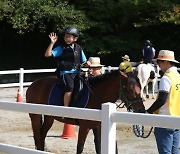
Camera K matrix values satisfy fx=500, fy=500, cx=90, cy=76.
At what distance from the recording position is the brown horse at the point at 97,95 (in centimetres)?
796

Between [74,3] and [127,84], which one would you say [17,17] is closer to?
[74,3]

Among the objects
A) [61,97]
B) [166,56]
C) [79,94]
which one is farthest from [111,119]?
[61,97]

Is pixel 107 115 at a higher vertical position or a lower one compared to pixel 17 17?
lower

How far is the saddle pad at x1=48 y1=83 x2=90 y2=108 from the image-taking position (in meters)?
8.44

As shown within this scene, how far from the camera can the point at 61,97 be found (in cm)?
866

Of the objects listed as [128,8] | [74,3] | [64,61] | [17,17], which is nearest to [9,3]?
[17,17]

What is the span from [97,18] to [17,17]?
15.3 feet

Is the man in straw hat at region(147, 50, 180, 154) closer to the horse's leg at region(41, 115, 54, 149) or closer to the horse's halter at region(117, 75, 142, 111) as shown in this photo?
the horse's halter at region(117, 75, 142, 111)

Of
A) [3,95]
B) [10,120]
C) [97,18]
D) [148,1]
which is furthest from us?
[97,18]

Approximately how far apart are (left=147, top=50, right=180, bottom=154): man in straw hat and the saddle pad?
7.12ft

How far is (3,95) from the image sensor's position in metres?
19.8

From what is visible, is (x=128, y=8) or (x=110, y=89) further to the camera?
(x=128, y=8)

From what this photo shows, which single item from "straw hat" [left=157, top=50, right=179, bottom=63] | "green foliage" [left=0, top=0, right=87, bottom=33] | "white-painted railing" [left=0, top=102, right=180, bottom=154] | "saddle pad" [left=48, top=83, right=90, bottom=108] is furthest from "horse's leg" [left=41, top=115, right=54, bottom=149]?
"green foliage" [left=0, top=0, right=87, bottom=33]

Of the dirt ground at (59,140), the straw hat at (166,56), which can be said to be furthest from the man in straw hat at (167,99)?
the dirt ground at (59,140)
